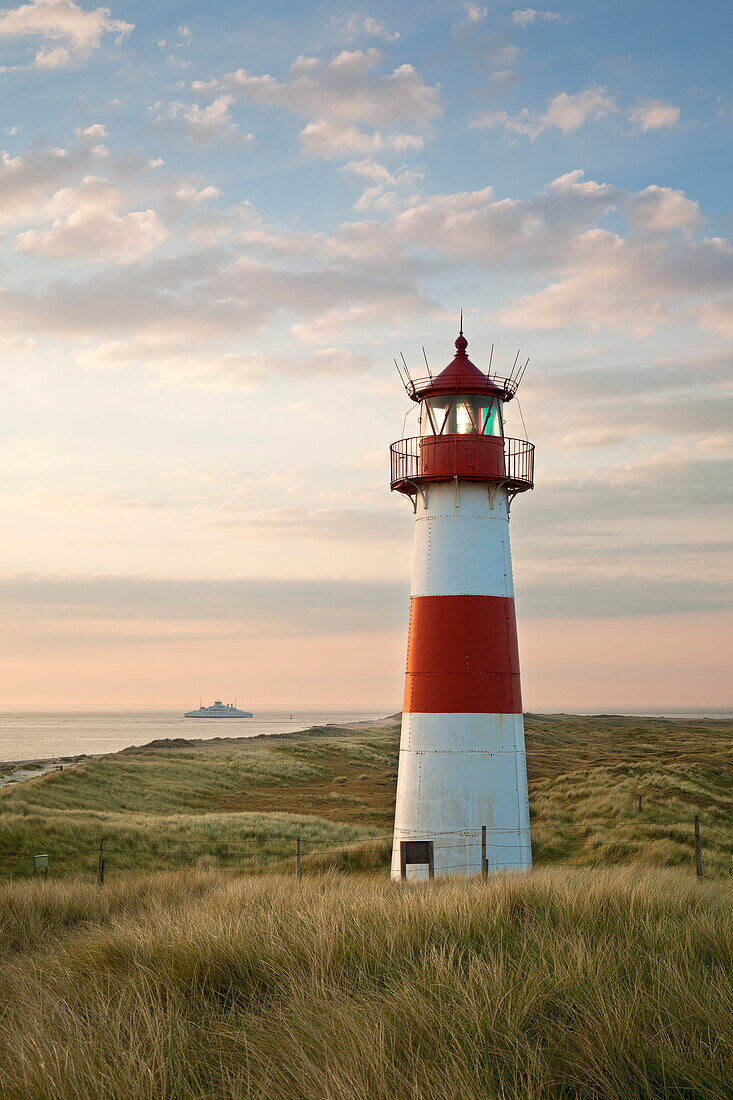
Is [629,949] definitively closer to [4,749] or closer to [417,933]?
[417,933]

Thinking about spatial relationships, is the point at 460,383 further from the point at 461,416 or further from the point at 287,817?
the point at 287,817

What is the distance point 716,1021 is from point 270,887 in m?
7.37

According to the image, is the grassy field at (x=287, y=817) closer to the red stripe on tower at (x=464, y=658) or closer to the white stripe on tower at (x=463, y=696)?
the white stripe on tower at (x=463, y=696)

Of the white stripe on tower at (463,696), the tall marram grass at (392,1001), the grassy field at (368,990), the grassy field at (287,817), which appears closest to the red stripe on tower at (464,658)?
the white stripe on tower at (463,696)

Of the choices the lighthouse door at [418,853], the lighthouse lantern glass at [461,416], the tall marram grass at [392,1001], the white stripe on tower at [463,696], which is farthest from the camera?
the lighthouse lantern glass at [461,416]

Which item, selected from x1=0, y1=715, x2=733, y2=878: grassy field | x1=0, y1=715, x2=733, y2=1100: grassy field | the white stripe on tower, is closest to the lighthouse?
the white stripe on tower

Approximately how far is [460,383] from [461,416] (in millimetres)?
567

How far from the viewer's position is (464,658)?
14359 mm

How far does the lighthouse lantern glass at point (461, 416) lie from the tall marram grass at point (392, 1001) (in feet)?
27.2

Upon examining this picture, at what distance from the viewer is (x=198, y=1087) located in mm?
4688

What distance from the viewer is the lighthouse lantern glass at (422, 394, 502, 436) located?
15.3 metres

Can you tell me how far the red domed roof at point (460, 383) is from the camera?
598 inches

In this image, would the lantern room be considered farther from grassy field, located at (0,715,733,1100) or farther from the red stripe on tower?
grassy field, located at (0,715,733,1100)

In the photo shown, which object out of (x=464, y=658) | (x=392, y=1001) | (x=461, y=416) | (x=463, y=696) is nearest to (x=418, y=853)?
(x=463, y=696)
